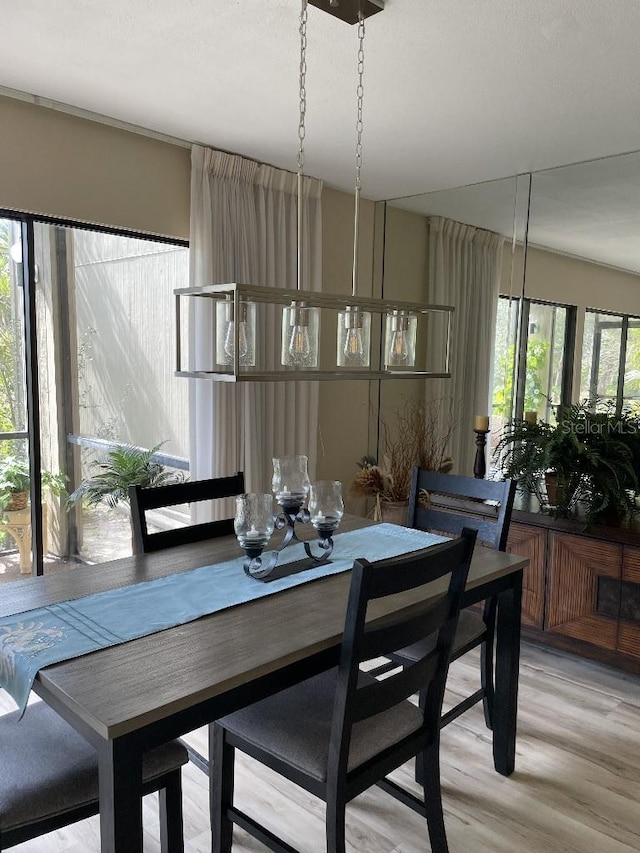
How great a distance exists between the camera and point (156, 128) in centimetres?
308

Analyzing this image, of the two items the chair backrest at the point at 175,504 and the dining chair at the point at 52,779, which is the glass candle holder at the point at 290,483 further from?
the dining chair at the point at 52,779

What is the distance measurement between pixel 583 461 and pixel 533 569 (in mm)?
580

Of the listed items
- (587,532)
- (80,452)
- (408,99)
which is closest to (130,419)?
(80,452)

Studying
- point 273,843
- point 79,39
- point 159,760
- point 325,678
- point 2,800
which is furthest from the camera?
point 79,39

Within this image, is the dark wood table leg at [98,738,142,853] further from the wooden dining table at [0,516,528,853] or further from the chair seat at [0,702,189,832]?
the chair seat at [0,702,189,832]

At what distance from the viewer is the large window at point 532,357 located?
353 centimetres

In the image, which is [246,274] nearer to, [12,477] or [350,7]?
[12,477]

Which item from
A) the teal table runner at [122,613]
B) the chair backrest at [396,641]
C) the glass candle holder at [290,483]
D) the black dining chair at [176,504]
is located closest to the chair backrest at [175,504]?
the black dining chair at [176,504]

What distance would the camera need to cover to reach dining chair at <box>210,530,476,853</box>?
1473mm

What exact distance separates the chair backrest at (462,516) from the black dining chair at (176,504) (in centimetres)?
74

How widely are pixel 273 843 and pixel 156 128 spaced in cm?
296

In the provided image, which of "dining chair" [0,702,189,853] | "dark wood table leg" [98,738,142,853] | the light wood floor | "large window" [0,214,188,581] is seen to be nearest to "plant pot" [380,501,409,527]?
"large window" [0,214,188,581]

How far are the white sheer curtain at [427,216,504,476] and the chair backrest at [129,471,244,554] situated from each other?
1.93 metres

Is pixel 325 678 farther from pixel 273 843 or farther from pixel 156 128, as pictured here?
pixel 156 128
